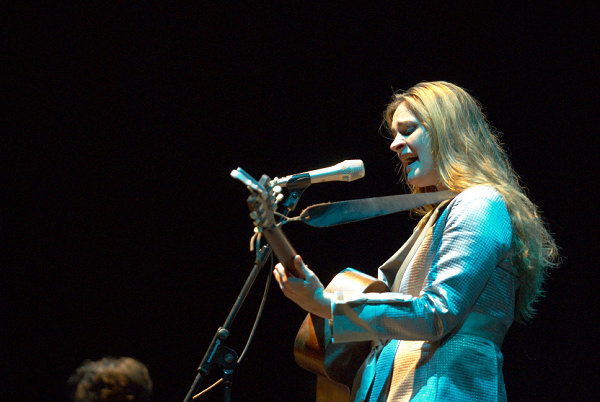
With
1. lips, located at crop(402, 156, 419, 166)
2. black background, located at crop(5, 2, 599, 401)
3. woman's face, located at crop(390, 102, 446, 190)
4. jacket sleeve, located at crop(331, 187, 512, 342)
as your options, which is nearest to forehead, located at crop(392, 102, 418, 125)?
woman's face, located at crop(390, 102, 446, 190)

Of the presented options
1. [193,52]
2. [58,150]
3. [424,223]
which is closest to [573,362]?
[424,223]

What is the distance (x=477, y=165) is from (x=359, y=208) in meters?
0.51

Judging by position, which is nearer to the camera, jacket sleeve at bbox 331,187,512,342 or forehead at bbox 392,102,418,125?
jacket sleeve at bbox 331,187,512,342

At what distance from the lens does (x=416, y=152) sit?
218 centimetres

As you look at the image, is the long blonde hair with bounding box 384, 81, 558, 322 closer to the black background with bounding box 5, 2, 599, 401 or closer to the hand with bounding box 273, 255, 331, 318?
the hand with bounding box 273, 255, 331, 318

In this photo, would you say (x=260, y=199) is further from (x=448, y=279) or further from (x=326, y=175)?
(x=448, y=279)

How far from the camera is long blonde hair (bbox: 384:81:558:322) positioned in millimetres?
1902

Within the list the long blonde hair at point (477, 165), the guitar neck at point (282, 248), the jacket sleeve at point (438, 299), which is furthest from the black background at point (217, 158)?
the guitar neck at point (282, 248)

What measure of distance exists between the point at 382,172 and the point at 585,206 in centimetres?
116

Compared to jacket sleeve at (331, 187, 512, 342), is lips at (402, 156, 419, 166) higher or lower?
higher

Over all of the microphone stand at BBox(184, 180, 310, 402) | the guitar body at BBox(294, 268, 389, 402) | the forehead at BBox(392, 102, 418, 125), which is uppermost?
the forehead at BBox(392, 102, 418, 125)

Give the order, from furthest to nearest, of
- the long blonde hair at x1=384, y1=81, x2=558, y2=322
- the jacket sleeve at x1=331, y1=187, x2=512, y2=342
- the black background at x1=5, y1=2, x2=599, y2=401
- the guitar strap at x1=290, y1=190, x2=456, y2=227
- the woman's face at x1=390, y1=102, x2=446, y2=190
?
the black background at x1=5, y1=2, x2=599, y2=401 < the woman's face at x1=390, y1=102, x2=446, y2=190 < the long blonde hair at x1=384, y1=81, x2=558, y2=322 < the guitar strap at x1=290, y1=190, x2=456, y2=227 < the jacket sleeve at x1=331, y1=187, x2=512, y2=342

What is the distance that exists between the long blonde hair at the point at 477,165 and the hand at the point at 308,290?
0.67 meters

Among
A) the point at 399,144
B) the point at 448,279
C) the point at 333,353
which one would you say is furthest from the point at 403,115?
the point at 333,353
